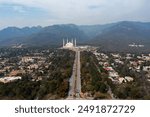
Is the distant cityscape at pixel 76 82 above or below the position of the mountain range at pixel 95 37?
above

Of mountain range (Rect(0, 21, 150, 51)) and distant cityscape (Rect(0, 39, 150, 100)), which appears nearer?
distant cityscape (Rect(0, 39, 150, 100))

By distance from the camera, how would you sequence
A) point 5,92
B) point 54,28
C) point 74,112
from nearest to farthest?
1. point 74,112
2. point 5,92
3. point 54,28

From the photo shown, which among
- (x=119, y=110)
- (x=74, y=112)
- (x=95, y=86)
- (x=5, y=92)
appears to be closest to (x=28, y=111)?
(x=74, y=112)

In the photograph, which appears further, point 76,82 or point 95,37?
point 95,37

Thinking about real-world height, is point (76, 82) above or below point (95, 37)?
above

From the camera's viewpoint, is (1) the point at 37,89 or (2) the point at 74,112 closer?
(2) the point at 74,112

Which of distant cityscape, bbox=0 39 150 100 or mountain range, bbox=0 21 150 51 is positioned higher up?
distant cityscape, bbox=0 39 150 100

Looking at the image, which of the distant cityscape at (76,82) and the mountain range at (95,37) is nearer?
the distant cityscape at (76,82)

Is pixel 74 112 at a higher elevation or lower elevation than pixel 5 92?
higher

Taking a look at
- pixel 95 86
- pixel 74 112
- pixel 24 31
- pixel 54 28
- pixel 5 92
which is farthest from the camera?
pixel 24 31

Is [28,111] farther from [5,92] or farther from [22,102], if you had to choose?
[5,92]
